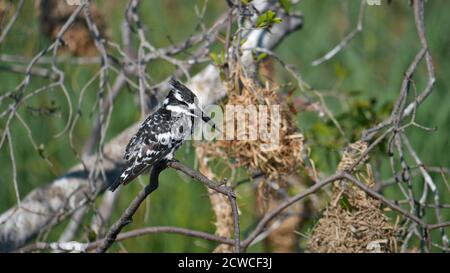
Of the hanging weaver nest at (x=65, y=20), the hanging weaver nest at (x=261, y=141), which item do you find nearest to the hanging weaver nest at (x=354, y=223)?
the hanging weaver nest at (x=261, y=141)

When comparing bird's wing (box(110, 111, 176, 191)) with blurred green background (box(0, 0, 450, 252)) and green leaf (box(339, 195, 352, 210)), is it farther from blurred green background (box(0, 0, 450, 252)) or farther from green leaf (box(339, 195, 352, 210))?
blurred green background (box(0, 0, 450, 252))

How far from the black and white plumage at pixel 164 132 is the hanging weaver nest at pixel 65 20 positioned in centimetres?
102

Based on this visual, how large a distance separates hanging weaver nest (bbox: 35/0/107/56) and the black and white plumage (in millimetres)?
1022

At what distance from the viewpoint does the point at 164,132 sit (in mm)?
2793

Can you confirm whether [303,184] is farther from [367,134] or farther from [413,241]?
[367,134]

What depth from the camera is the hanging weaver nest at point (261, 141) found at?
2.81 m

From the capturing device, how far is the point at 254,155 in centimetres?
283

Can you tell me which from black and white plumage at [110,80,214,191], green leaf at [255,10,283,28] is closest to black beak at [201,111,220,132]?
black and white plumage at [110,80,214,191]

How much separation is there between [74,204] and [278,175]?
94 cm

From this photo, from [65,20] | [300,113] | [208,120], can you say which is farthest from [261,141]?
[65,20]

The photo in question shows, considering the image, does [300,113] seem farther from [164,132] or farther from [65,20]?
[164,132]

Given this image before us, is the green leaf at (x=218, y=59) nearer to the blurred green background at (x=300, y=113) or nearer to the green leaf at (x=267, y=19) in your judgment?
the green leaf at (x=267, y=19)

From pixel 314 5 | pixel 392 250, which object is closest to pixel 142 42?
pixel 392 250

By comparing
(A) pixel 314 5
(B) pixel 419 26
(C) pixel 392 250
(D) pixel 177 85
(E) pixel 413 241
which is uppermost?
(A) pixel 314 5
